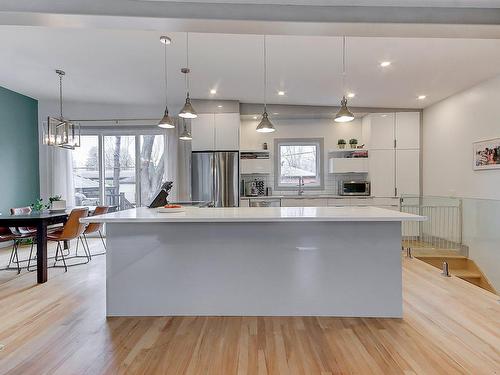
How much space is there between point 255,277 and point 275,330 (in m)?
0.48

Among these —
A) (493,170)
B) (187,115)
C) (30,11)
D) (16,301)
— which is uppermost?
(30,11)

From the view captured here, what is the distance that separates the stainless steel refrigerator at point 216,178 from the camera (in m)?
5.66

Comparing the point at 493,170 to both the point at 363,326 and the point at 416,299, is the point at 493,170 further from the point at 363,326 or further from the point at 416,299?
the point at 363,326

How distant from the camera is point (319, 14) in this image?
2.50m

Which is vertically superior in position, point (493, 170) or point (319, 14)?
point (319, 14)

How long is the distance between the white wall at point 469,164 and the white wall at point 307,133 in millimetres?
1432

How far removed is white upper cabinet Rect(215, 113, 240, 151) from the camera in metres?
5.77

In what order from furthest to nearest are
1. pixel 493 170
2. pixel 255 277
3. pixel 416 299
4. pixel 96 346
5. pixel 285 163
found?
1. pixel 285 163
2. pixel 493 170
3. pixel 416 299
4. pixel 255 277
5. pixel 96 346

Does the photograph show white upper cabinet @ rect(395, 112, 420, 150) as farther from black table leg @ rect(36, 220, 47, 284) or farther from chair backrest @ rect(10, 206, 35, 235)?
chair backrest @ rect(10, 206, 35, 235)

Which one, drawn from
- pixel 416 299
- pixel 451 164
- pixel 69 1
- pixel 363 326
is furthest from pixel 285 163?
pixel 69 1

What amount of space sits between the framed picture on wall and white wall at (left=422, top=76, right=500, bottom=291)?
0.27 ft

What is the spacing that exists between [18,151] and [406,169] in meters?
7.67

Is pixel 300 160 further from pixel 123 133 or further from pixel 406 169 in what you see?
pixel 123 133

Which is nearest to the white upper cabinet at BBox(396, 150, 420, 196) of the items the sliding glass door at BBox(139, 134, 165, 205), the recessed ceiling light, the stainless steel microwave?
the stainless steel microwave
